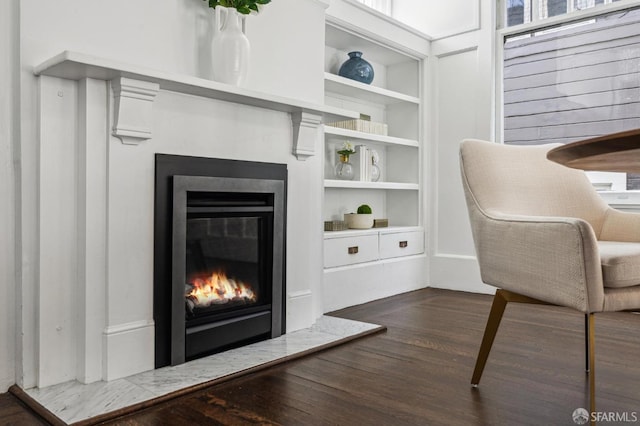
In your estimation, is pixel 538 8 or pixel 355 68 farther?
pixel 538 8

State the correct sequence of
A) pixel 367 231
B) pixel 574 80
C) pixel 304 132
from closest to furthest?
pixel 304 132 < pixel 367 231 < pixel 574 80

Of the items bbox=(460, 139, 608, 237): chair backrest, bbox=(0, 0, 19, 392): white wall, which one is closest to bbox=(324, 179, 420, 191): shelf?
bbox=(460, 139, 608, 237): chair backrest

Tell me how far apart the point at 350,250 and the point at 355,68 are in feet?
4.07

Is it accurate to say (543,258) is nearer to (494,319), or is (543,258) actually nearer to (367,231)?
(494,319)

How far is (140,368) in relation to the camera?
1.96 metres

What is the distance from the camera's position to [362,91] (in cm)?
356

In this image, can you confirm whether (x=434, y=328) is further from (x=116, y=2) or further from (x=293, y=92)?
(x=116, y=2)

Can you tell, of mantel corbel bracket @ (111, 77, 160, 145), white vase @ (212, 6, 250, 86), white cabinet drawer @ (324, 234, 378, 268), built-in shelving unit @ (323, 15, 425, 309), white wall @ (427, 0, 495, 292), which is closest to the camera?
mantel corbel bracket @ (111, 77, 160, 145)

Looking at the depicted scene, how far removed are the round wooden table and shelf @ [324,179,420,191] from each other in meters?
1.89

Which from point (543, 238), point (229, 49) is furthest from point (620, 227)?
point (229, 49)

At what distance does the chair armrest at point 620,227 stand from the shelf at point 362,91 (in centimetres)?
175

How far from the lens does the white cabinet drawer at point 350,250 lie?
3.15 m

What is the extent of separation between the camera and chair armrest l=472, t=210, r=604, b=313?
4.69 ft

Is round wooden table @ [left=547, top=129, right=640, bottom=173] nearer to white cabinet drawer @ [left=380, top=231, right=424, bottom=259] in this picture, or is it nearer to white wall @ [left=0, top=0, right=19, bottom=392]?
white wall @ [left=0, top=0, right=19, bottom=392]
